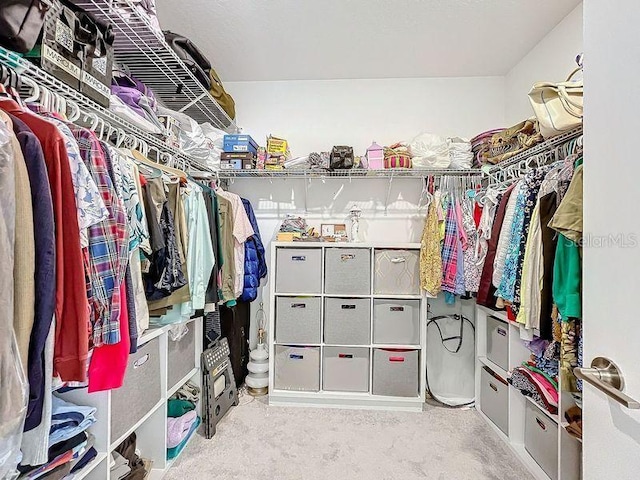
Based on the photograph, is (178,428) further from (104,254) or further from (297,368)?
(104,254)

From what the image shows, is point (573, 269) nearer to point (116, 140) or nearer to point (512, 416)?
point (512, 416)

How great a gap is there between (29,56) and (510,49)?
281 centimetres

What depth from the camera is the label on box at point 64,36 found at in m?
1.07

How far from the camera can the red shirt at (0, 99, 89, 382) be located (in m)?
0.84

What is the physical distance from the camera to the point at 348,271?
8.15 ft

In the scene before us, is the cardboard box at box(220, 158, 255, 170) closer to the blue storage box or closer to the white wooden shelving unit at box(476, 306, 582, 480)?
the blue storage box

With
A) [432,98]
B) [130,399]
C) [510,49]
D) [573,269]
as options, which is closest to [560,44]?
[510,49]

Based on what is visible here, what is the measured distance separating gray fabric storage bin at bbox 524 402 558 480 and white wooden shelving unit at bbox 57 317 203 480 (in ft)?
6.58

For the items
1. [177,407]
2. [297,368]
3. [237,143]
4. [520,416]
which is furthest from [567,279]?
[237,143]

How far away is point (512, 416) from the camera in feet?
6.63

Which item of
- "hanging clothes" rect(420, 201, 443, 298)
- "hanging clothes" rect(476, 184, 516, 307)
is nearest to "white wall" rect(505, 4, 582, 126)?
"hanging clothes" rect(476, 184, 516, 307)

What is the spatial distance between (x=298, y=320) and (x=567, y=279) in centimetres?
172

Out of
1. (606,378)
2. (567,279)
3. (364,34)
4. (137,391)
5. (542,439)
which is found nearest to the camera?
(606,378)

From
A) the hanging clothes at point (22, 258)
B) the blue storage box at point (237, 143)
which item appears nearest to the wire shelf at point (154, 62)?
the blue storage box at point (237, 143)
